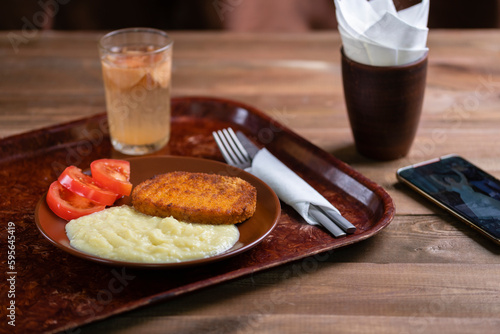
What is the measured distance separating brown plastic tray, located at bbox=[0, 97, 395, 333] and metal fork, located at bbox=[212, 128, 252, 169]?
1.6 inches

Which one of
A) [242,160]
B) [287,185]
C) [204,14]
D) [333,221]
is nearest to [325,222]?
[333,221]

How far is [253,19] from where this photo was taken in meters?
3.35

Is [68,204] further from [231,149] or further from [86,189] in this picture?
[231,149]

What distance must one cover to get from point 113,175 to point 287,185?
1.40ft

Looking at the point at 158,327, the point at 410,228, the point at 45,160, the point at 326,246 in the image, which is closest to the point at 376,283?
the point at 326,246

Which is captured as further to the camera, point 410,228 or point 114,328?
point 410,228

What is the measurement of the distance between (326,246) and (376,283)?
0.40 ft

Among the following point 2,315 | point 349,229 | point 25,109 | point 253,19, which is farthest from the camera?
point 253,19

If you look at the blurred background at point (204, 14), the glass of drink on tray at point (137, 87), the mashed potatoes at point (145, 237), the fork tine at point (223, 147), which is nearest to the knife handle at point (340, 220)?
the mashed potatoes at point (145, 237)

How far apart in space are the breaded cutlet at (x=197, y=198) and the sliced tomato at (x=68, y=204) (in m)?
0.10

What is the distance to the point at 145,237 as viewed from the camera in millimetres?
1198

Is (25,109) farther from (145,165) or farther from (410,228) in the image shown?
(410,228)

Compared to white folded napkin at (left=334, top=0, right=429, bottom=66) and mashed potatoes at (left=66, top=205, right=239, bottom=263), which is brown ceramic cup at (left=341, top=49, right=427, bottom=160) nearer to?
white folded napkin at (left=334, top=0, right=429, bottom=66)

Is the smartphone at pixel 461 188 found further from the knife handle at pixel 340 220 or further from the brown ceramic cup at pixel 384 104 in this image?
the knife handle at pixel 340 220
